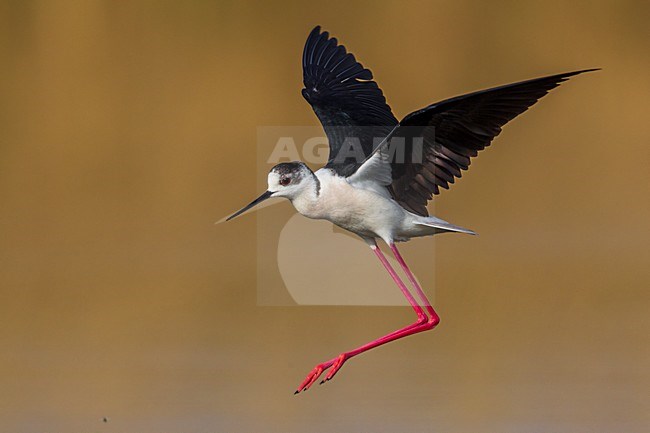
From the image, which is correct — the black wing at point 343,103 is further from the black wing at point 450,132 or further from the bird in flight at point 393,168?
the black wing at point 450,132

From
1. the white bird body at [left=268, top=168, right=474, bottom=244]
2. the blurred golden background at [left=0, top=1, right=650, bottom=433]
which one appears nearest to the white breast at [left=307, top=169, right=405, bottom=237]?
the white bird body at [left=268, top=168, right=474, bottom=244]

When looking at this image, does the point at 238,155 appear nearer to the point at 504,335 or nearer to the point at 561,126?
the point at 561,126

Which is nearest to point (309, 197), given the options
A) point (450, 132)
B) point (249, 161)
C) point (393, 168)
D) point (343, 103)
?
point (393, 168)

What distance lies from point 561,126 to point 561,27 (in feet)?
2.07

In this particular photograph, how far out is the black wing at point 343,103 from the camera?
209 inches

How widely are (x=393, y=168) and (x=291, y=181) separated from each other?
37 cm

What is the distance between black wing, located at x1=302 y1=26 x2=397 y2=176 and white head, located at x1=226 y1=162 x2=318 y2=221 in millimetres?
205

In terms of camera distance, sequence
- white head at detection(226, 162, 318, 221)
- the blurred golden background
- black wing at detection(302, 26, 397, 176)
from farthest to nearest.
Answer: the blurred golden background < black wing at detection(302, 26, 397, 176) < white head at detection(226, 162, 318, 221)

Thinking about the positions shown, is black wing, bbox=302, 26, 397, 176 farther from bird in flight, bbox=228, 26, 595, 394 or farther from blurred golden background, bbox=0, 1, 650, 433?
blurred golden background, bbox=0, 1, 650, 433

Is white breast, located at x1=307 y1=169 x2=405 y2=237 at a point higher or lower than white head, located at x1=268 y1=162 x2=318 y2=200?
lower

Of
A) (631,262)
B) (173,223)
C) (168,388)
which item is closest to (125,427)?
(168,388)

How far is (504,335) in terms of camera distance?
23.3 ft

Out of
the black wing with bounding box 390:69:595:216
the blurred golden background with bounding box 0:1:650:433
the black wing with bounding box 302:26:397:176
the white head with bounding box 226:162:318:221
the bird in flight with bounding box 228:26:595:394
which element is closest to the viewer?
the black wing with bounding box 390:69:595:216

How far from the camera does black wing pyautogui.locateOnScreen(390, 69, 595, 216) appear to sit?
4.45 meters
